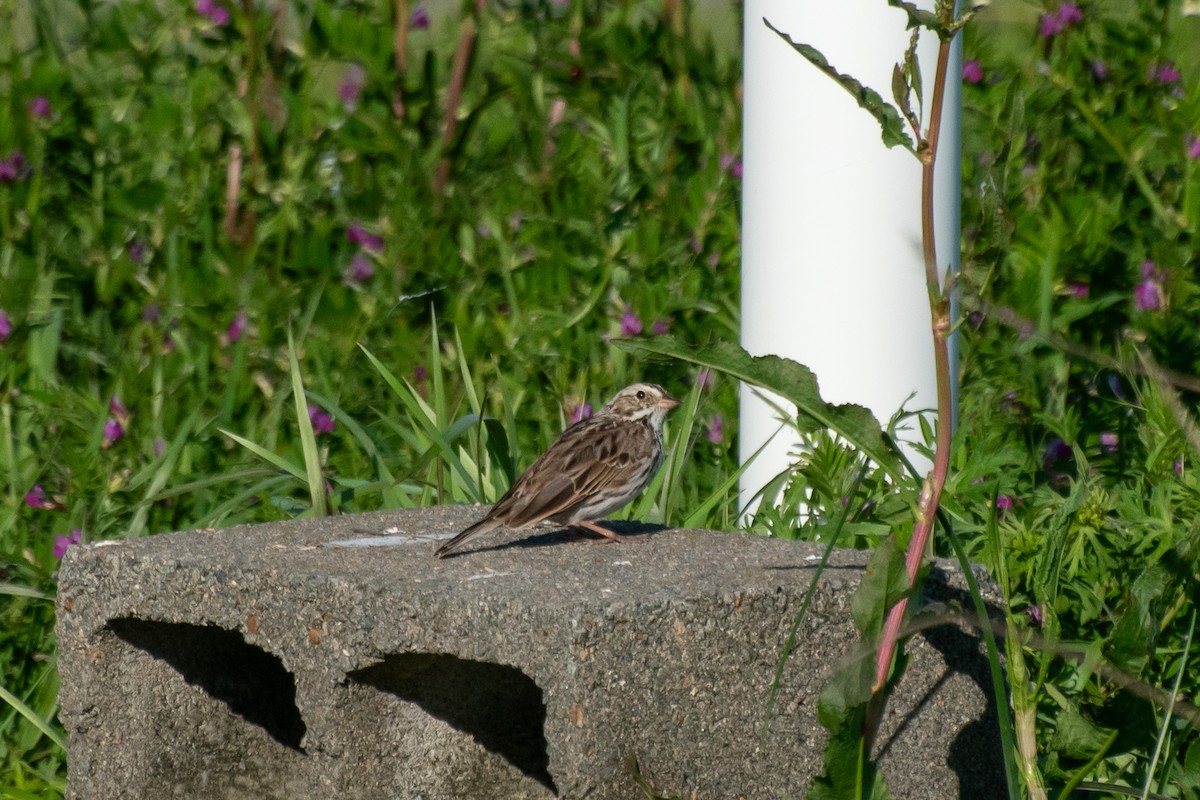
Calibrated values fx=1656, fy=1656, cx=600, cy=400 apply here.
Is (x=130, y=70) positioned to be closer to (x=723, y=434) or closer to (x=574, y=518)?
(x=723, y=434)

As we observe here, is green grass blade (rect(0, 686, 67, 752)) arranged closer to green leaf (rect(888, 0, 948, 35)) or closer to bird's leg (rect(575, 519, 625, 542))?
bird's leg (rect(575, 519, 625, 542))

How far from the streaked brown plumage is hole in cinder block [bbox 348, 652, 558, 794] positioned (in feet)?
1.09

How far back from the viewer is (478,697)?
156 inches

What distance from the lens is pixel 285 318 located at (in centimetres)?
684

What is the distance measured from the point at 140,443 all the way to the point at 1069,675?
3.34 m

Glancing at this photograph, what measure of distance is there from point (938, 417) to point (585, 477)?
201cm

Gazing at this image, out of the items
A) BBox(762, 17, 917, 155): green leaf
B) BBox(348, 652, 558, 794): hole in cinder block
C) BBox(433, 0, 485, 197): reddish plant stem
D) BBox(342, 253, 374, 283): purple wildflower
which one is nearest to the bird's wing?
BBox(348, 652, 558, 794): hole in cinder block

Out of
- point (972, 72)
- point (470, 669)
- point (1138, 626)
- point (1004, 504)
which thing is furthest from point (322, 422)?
point (1138, 626)

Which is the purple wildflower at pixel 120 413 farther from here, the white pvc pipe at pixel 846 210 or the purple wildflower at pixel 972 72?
the purple wildflower at pixel 972 72

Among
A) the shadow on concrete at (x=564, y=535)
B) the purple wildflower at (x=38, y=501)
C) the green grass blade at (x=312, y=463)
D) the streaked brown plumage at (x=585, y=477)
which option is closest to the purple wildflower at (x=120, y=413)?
the purple wildflower at (x=38, y=501)

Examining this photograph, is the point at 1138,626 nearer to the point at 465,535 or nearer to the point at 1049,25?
the point at 465,535

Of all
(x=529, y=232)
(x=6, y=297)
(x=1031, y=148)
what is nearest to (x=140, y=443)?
(x=6, y=297)

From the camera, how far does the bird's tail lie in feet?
13.0

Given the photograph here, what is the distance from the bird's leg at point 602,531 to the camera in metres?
4.29
